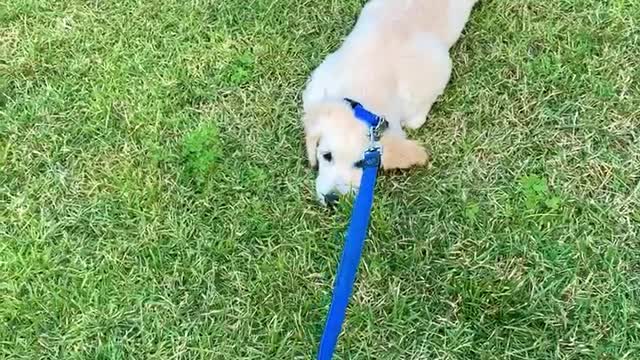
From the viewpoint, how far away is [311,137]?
2.91 meters

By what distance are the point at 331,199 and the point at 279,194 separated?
213mm

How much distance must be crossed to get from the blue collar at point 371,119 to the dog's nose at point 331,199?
248mm

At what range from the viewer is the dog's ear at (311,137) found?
2.89m

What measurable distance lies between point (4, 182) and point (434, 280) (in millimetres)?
1642

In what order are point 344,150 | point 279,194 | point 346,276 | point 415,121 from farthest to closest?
1. point 415,121
2. point 279,194
3. point 344,150
4. point 346,276

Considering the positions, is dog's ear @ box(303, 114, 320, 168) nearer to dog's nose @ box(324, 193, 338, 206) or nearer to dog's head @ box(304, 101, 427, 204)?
dog's head @ box(304, 101, 427, 204)

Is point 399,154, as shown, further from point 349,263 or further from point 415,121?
point 349,263

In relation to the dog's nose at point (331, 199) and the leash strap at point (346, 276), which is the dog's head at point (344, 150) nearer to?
the dog's nose at point (331, 199)

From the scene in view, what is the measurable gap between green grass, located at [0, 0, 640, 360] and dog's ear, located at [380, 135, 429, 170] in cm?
10

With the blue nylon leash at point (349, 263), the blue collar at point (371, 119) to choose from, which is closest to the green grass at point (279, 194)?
the blue collar at point (371, 119)

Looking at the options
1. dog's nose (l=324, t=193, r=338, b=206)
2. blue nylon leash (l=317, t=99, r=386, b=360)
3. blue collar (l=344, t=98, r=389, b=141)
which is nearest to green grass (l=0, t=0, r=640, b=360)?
dog's nose (l=324, t=193, r=338, b=206)

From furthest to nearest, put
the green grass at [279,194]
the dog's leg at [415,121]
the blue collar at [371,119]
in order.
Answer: the dog's leg at [415,121], the blue collar at [371,119], the green grass at [279,194]

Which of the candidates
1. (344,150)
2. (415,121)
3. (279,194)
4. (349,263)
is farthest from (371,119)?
(349,263)

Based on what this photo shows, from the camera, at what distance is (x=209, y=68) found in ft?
10.9
